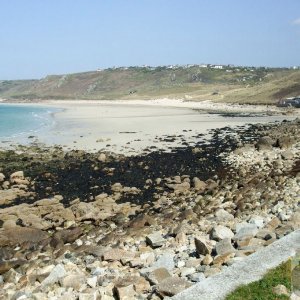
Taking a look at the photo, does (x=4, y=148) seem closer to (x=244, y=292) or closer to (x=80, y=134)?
(x=80, y=134)

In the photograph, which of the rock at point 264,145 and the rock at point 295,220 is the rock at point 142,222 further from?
the rock at point 264,145

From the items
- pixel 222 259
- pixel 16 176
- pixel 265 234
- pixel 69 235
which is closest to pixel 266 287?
pixel 222 259

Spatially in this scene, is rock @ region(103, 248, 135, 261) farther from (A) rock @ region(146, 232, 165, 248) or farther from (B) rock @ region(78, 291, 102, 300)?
(B) rock @ region(78, 291, 102, 300)

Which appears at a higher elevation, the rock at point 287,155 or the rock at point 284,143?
the rock at point 284,143

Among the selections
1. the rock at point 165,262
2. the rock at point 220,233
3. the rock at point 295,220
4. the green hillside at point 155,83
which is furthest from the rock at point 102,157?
the green hillside at point 155,83

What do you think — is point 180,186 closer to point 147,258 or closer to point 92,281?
point 147,258

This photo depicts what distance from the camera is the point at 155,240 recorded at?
11.7 meters

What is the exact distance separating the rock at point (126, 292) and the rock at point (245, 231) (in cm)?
338

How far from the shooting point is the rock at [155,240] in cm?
1152

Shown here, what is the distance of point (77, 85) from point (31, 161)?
6559 inches

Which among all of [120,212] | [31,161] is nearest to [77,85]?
[31,161]

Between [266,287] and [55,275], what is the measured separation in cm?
508

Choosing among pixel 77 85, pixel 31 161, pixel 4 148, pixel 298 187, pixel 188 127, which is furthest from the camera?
pixel 77 85

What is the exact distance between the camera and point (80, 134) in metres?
40.5
